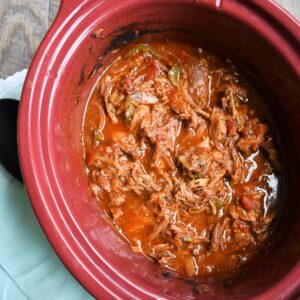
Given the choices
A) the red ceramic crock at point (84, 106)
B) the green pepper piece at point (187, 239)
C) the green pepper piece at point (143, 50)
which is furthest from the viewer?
the green pepper piece at point (143, 50)

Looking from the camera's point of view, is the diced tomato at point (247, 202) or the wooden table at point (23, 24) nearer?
the diced tomato at point (247, 202)

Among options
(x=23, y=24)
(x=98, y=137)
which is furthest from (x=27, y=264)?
(x=23, y=24)

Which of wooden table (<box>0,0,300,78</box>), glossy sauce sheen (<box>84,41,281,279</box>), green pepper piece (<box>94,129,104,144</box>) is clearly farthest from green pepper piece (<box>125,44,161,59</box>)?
wooden table (<box>0,0,300,78</box>)

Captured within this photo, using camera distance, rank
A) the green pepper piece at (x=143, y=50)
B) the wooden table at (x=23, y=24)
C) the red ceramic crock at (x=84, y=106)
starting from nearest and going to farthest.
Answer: the red ceramic crock at (x=84, y=106)
the green pepper piece at (x=143, y=50)
the wooden table at (x=23, y=24)

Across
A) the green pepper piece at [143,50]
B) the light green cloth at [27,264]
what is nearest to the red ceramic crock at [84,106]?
the green pepper piece at [143,50]

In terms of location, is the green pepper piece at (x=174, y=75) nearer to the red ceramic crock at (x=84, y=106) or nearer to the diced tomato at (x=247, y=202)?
the red ceramic crock at (x=84, y=106)

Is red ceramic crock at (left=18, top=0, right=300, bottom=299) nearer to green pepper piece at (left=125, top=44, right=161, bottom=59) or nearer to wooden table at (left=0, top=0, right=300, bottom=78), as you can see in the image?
green pepper piece at (left=125, top=44, right=161, bottom=59)
